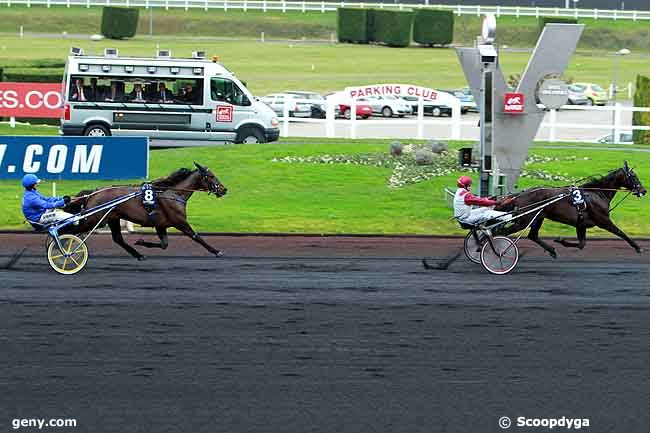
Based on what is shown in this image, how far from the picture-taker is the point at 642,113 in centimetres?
3606

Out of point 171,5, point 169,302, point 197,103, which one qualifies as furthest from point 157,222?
point 171,5

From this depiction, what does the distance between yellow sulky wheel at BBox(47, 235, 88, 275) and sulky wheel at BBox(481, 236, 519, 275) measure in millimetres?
5710

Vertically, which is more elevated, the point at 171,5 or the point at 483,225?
the point at 171,5

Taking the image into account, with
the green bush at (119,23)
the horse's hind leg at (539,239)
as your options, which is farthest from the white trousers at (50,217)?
the green bush at (119,23)

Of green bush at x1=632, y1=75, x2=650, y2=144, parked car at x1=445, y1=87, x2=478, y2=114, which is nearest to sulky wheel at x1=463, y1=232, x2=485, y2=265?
green bush at x1=632, y1=75, x2=650, y2=144

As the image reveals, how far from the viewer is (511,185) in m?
23.0

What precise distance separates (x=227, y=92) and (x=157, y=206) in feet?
48.2

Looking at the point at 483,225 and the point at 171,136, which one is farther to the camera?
the point at 171,136

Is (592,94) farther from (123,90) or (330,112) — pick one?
(123,90)

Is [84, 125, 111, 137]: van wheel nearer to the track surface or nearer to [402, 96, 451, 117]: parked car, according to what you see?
the track surface

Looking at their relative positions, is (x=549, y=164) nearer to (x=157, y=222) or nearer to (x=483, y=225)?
(x=483, y=225)

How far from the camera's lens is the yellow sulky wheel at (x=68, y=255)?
1656 centimetres

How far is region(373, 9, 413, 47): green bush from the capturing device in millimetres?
81438

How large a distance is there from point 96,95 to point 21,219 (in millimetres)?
9988
